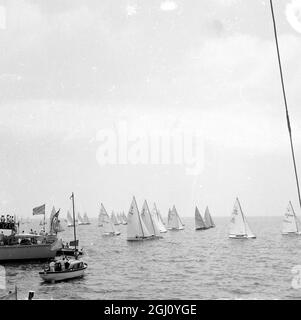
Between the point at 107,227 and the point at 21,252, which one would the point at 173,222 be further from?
the point at 21,252

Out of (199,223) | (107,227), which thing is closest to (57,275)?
(107,227)

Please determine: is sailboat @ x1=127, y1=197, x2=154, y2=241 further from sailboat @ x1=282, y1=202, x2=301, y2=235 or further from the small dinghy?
the small dinghy

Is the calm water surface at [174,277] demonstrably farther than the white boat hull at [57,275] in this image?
No

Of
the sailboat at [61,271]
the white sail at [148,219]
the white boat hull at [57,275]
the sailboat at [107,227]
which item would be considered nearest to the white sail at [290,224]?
the white sail at [148,219]

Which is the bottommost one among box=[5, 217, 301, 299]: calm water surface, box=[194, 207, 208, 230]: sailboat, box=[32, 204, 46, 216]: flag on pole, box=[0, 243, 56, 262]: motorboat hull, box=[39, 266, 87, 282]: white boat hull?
box=[5, 217, 301, 299]: calm water surface

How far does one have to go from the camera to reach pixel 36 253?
59.3m

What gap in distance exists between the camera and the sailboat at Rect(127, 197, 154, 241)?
9106 centimetres

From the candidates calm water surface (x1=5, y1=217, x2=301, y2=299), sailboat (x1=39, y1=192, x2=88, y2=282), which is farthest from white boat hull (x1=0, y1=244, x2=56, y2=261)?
sailboat (x1=39, y1=192, x2=88, y2=282)

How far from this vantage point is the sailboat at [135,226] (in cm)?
9106

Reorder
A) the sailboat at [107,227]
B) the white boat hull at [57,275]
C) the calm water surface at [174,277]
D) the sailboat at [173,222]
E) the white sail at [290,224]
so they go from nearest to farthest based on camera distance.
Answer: the calm water surface at [174,277], the white boat hull at [57,275], the white sail at [290,224], the sailboat at [107,227], the sailboat at [173,222]

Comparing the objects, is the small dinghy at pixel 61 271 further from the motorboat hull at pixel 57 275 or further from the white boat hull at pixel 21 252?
the white boat hull at pixel 21 252

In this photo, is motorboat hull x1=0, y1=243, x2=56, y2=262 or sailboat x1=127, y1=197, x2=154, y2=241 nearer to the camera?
motorboat hull x1=0, y1=243, x2=56, y2=262

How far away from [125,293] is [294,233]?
279ft
